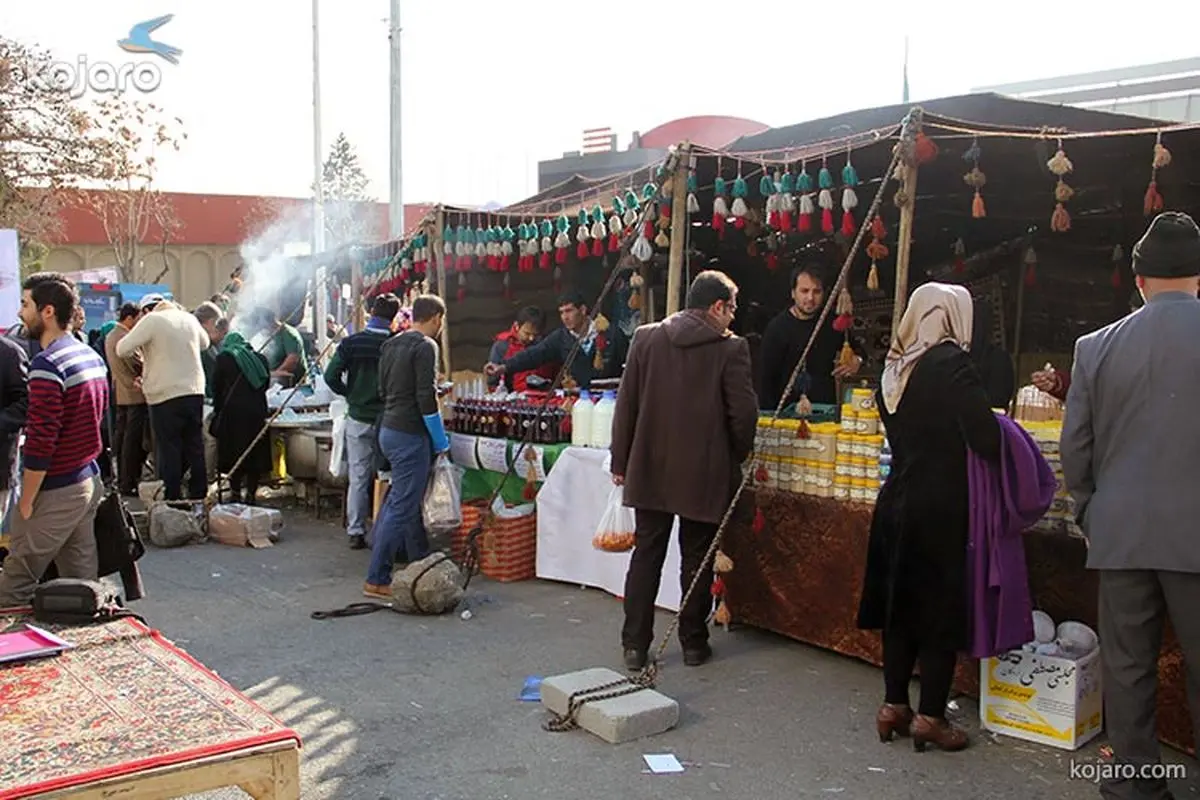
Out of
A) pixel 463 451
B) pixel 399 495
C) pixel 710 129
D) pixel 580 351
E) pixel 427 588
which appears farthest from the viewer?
pixel 710 129

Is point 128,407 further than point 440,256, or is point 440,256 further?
point 128,407

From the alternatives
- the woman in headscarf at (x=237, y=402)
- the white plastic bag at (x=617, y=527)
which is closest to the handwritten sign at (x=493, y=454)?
the white plastic bag at (x=617, y=527)

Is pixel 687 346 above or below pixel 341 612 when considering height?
above

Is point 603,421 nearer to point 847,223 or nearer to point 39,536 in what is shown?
point 847,223

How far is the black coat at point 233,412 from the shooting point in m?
9.59

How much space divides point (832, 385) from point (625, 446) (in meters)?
2.22

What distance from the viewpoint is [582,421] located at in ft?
22.4

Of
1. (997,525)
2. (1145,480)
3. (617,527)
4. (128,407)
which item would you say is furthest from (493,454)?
(1145,480)

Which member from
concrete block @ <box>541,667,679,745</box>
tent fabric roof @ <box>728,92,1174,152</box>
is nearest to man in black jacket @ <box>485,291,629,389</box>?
tent fabric roof @ <box>728,92,1174,152</box>

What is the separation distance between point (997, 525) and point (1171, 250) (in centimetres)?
117

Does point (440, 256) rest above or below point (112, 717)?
above

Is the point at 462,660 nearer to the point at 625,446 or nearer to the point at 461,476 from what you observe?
the point at 625,446

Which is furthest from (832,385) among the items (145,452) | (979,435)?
(145,452)

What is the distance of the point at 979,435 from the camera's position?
394 centimetres
